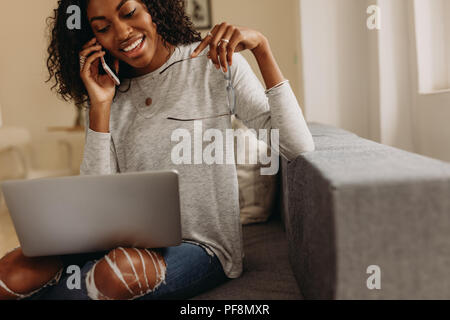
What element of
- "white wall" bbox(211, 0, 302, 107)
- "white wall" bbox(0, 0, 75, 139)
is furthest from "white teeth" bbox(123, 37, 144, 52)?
"white wall" bbox(0, 0, 75, 139)

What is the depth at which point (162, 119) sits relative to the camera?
1088mm

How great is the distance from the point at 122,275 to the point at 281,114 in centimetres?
50

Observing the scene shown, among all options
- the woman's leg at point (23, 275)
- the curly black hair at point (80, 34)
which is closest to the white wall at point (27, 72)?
the curly black hair at point (80, 34)

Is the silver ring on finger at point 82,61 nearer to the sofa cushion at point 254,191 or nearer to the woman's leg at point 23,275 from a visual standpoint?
the woman's leg at point 23,275

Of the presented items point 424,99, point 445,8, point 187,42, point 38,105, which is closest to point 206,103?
point 187,42

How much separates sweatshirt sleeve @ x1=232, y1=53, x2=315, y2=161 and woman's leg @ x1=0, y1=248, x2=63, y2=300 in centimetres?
62

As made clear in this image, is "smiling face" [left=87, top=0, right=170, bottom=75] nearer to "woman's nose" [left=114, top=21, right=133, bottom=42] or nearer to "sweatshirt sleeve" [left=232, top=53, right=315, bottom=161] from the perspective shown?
"woman's nose" [left=114, top=21, right=133, bottom=42]

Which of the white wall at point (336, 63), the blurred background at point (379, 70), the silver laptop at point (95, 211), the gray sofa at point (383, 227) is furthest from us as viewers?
the white wall at point (336, 63)

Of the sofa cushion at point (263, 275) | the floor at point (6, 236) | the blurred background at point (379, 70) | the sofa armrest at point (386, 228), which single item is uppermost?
the blurred background at point (379, 70)

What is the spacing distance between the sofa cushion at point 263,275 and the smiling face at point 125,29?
65cm

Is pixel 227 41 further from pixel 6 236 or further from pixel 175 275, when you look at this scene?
pixel 6 236

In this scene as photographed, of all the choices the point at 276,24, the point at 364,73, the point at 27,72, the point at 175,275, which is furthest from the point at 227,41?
the point at 27,72

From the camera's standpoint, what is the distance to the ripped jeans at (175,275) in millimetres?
907

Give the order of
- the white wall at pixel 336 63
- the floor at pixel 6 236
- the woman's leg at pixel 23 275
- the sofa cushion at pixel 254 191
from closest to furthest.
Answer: the woman's leg at pixel 23 275 < the sofa cushion at pixel 254 191 < the white wall at pixel 336 63 < the floor at pixel 6 236
